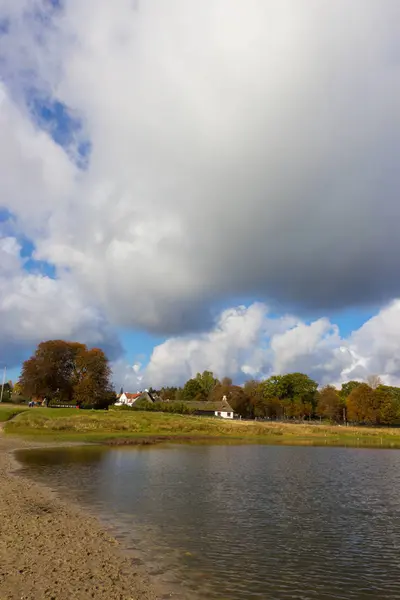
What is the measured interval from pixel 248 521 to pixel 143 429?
67454 millimetres

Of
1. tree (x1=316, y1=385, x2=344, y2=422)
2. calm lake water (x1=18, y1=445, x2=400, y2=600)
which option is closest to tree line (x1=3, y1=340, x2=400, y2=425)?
tree (x1=316, y1=385, x2=344, y2=422)

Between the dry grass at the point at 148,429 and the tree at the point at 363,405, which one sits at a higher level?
the tree at the point at 363,405

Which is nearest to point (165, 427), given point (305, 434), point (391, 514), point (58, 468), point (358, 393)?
point (305, 434)

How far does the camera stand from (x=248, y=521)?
2388cm

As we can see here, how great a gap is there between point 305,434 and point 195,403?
77.7 m

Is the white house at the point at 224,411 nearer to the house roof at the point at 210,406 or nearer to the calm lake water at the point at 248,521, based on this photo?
the house roof at the point at 210,406

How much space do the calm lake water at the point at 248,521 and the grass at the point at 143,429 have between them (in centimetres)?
2662

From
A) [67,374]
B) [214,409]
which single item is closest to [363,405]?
[214,409]

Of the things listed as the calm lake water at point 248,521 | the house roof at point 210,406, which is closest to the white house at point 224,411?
the house roof at point 210,406

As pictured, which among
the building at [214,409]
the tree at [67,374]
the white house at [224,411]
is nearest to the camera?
the tree at [67,374]

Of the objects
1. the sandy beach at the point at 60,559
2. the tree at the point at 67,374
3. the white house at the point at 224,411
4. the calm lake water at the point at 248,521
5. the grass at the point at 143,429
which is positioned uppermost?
the tree at the point at 67,374

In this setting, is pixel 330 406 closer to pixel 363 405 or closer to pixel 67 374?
pixel 363 405

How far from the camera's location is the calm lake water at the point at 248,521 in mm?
15488

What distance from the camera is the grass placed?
243 feet
